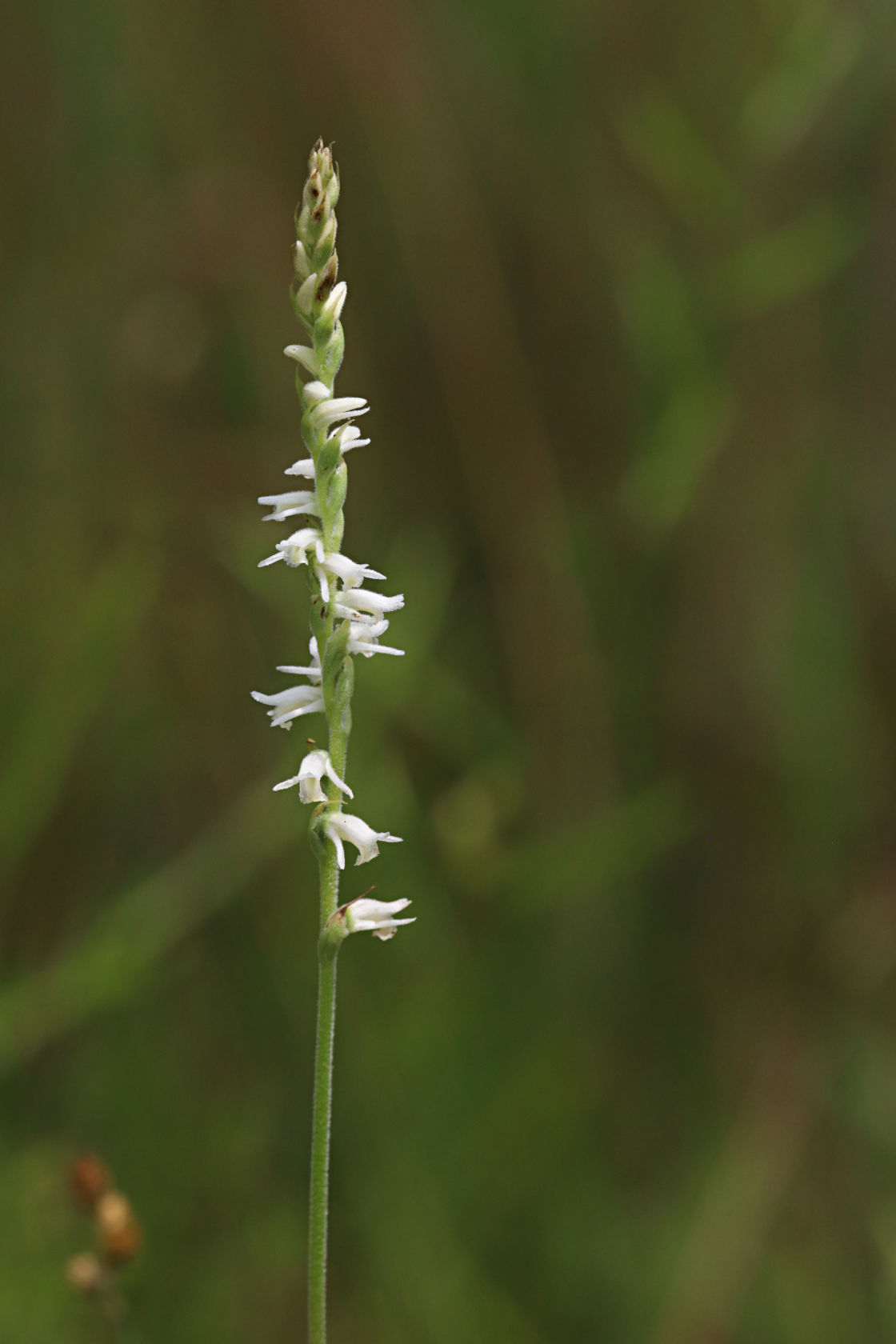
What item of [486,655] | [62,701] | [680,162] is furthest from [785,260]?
[62,701]

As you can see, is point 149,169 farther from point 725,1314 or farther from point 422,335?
point 725,1314

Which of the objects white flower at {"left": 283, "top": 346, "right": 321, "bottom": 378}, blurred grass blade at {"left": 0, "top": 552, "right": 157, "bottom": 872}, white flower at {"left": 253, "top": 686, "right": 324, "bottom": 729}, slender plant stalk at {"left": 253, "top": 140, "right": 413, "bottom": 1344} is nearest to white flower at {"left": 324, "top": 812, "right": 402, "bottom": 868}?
slender plant stalk at {"left": 253, "top": 140, "right": 413, "bottom": 1344}

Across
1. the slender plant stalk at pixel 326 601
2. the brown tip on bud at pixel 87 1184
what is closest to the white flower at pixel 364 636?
the slender plant stalk at pixel 326 601

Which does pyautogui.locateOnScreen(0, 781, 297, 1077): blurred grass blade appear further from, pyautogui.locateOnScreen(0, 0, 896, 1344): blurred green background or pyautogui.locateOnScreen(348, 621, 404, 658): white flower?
pyautogui.locateOnScreen(348, 621, 404, 658): white flower

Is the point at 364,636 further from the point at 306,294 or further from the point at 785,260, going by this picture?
the point at 785,260

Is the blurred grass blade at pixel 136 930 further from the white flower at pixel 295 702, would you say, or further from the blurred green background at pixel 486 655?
the white flower at pixel 295 702
